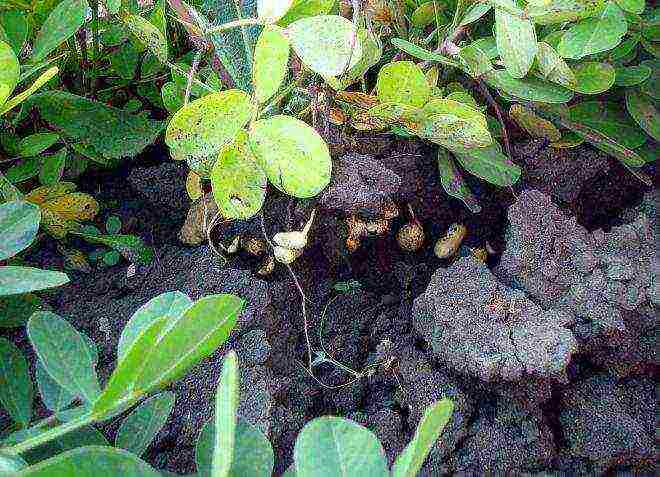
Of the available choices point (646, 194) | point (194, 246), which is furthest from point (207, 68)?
point (646, 194)

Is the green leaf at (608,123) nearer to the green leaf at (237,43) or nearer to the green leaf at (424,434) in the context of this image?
the green leaf at (237,43)

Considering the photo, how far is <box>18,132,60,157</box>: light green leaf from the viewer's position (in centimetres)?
83

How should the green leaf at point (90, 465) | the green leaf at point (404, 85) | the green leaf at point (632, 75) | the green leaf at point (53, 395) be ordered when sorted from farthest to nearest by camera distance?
the green leaf at point (632, 75) → the green leaf at point (404, 85) → the green leaf at point (53, 395) → the green leaf at point (90, 465)

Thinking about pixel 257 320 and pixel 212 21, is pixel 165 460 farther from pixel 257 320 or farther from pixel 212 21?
pixel 212 21

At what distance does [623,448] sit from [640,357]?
0.10 m

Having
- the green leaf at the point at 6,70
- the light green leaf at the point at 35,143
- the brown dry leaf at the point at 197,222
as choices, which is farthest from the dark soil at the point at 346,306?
the green leaf at the point at 6,70

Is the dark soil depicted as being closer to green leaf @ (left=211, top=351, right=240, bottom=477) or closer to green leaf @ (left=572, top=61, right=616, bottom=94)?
green leaf @ (left=572, top=61, right=616, bottom=94)

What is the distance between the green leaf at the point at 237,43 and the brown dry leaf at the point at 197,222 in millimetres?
146

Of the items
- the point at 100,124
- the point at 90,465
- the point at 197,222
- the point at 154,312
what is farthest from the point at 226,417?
the point at 100,124

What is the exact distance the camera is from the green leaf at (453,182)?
32.9 inches

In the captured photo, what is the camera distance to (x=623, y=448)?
0.71 metres

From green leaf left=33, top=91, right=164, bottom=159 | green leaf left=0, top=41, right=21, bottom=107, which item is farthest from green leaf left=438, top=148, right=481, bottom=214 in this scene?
green leaf left=0, top=41, right=21, bottom=107

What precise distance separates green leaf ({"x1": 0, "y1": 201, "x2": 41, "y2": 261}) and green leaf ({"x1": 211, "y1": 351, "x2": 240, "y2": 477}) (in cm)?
32

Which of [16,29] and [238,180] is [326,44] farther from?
[16,29]
